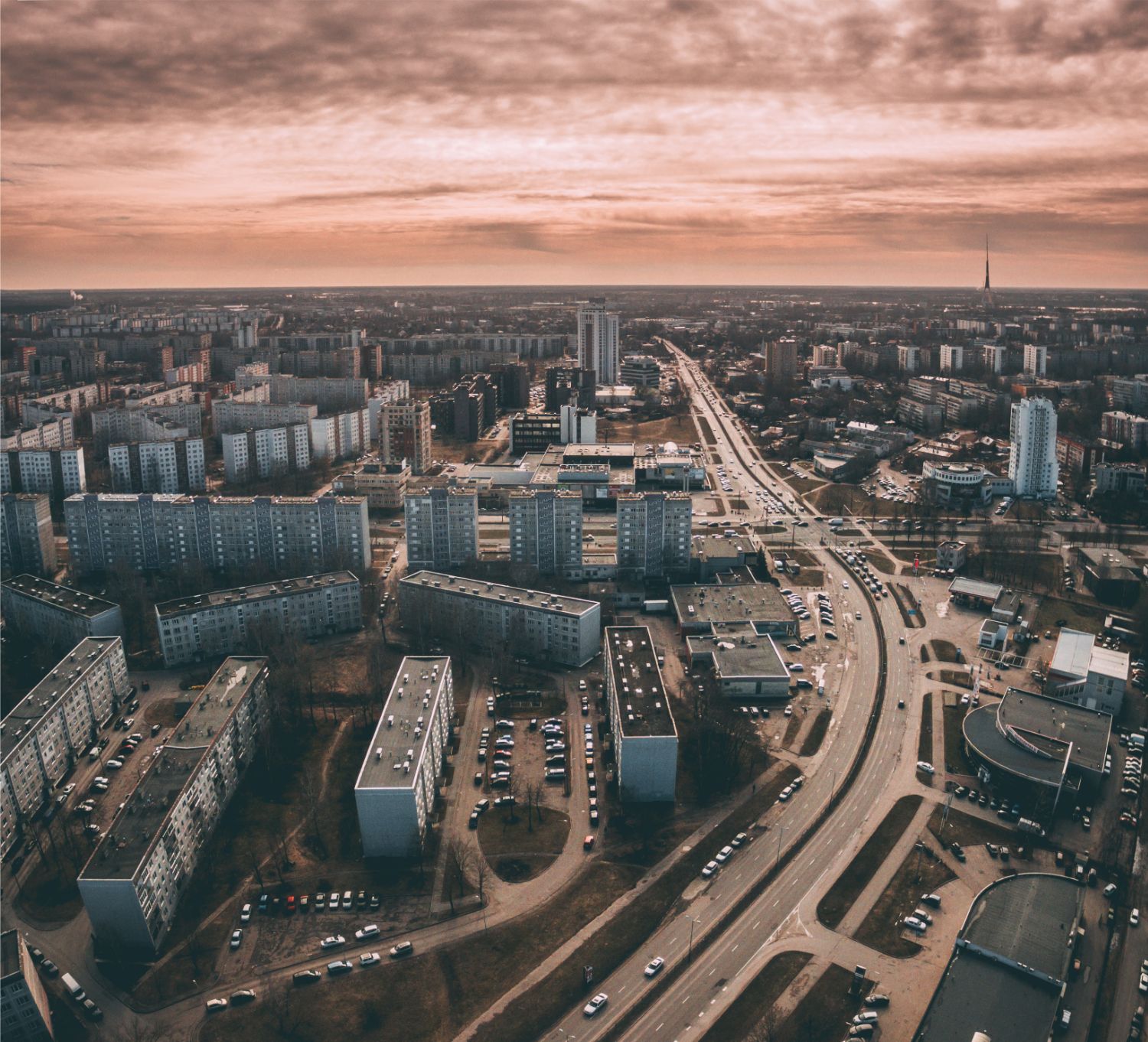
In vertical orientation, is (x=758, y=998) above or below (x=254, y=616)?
below

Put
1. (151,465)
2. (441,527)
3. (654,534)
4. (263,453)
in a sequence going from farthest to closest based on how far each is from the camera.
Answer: (263,453) → (151,465) → (441,527) → (654,534)

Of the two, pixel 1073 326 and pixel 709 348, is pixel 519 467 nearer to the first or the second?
pixel 709 348

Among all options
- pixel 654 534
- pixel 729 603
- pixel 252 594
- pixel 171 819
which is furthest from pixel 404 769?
pixel 654 534

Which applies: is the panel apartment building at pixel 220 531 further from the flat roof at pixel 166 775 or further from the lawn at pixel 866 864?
the lawn at pixel 866 864

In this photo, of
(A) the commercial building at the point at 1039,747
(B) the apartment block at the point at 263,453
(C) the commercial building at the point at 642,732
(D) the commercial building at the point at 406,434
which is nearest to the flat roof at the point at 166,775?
(C) the commercial building at the point at 642,732

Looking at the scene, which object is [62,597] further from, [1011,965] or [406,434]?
[1011,965]

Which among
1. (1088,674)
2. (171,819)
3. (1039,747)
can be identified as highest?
(1088,674)

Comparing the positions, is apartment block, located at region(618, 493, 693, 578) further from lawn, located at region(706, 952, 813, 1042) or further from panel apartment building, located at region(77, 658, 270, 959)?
lawn, located at region(706, 952, 813, 1042)

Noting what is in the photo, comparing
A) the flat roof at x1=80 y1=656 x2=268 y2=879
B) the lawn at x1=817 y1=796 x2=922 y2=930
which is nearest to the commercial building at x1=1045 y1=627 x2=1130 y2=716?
the lawn at x1=817 y1=796 x2=922 y2=930
